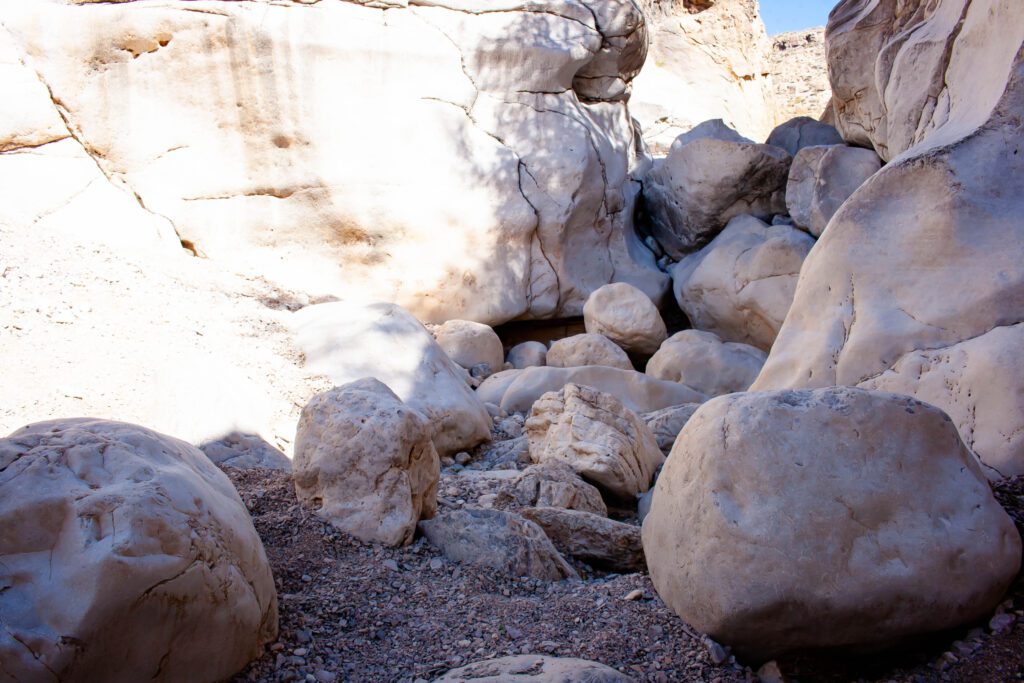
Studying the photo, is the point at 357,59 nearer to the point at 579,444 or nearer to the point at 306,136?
the point at 306,136

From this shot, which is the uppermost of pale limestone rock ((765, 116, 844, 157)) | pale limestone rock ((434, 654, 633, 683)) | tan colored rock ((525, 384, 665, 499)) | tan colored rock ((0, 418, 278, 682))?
tan colored rock ((0, 418, 278, 682))

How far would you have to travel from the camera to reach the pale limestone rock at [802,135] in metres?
7.68

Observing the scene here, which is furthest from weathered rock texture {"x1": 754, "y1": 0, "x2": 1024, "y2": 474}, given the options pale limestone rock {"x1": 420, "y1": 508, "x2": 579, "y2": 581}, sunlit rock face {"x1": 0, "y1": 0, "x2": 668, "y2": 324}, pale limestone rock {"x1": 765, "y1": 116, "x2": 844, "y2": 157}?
pale limestone rock {"x1": 765, "y1": 116, "x2": 844, "y2": 157}

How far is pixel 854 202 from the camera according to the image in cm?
324

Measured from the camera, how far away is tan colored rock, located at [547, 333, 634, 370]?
6.18 meters

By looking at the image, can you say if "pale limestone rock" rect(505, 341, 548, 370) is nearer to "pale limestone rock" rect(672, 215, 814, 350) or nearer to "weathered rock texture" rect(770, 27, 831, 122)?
"pale limestone rock" rect(672, 215, 814, 350)

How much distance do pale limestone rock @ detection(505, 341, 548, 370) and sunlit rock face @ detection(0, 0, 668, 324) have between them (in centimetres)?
29

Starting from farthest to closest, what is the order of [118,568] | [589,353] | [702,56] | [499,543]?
[702,56] → [589,353] → [499,543] → [118,568]

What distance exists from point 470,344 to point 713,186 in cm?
273

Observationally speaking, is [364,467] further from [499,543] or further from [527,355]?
[527,355]

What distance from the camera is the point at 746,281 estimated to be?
6.68 metres

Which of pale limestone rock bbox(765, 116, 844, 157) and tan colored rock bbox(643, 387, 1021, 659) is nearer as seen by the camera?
tan colored rock bbox(643, 387, 1021, 659)

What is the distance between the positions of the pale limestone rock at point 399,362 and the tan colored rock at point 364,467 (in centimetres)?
155

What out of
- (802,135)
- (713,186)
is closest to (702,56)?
(802,135)
